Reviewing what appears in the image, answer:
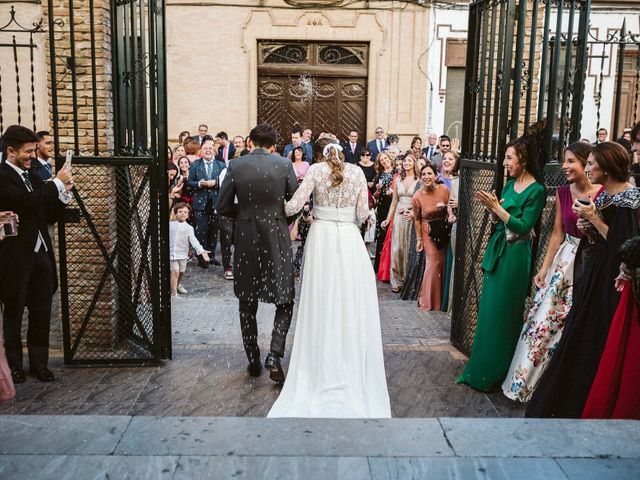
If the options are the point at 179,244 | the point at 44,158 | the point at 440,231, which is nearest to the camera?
the point at 44,158

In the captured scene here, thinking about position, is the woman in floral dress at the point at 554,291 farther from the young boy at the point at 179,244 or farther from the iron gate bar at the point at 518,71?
the young boy at the point at 179,244

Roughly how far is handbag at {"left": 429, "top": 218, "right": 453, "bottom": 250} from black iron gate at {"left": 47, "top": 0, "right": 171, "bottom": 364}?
10.7 feet

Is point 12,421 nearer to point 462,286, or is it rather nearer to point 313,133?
point 462,286

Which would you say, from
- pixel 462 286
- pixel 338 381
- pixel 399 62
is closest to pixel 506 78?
pixel 462 286

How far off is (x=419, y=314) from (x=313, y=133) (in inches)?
374

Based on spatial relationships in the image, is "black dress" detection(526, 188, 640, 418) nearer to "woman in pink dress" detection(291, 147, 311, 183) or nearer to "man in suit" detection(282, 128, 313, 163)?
"woman in pink dress" detection(291, 147, 311, 183)

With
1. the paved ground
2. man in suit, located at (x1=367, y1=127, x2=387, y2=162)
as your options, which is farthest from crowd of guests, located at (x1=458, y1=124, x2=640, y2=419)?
man in suit, located at (x1=367, y1=127, x2=387, y2=162)

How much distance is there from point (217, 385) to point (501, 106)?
10.3ft

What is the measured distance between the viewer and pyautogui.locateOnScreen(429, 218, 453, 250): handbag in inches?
316

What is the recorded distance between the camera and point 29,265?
17.7 feet

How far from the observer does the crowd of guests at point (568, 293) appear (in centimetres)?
416

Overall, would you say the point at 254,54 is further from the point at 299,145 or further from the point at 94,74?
the point at 94,74

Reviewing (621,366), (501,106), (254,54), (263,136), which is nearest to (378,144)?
(254,54)

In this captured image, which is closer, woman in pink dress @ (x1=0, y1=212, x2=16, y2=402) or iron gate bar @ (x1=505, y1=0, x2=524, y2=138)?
woman in pink dress @ (x1=0, y1=212, x2=16, y2=402)
